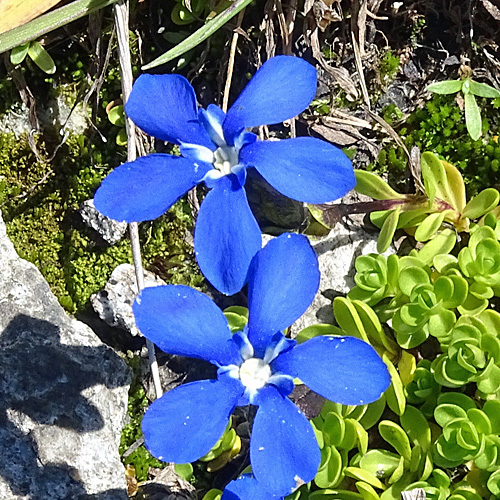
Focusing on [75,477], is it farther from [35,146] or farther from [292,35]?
[292,35]

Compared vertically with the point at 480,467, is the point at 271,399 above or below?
above

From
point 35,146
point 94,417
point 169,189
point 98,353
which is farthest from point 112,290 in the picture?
point 169,189

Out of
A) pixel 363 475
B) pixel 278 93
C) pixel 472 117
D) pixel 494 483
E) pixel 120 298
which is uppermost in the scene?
pixel 278 93

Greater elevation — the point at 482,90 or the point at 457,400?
the point at 482,90

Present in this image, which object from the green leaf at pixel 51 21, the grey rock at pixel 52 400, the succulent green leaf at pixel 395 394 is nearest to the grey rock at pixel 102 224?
the grey rock at pixel 52 400

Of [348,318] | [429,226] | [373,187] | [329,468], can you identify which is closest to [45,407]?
[329,468]

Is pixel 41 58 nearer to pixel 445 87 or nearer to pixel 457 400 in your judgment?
pixel 445 87

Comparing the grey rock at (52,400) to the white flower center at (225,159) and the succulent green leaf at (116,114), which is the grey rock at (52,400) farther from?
the white flower center at (225,159)
